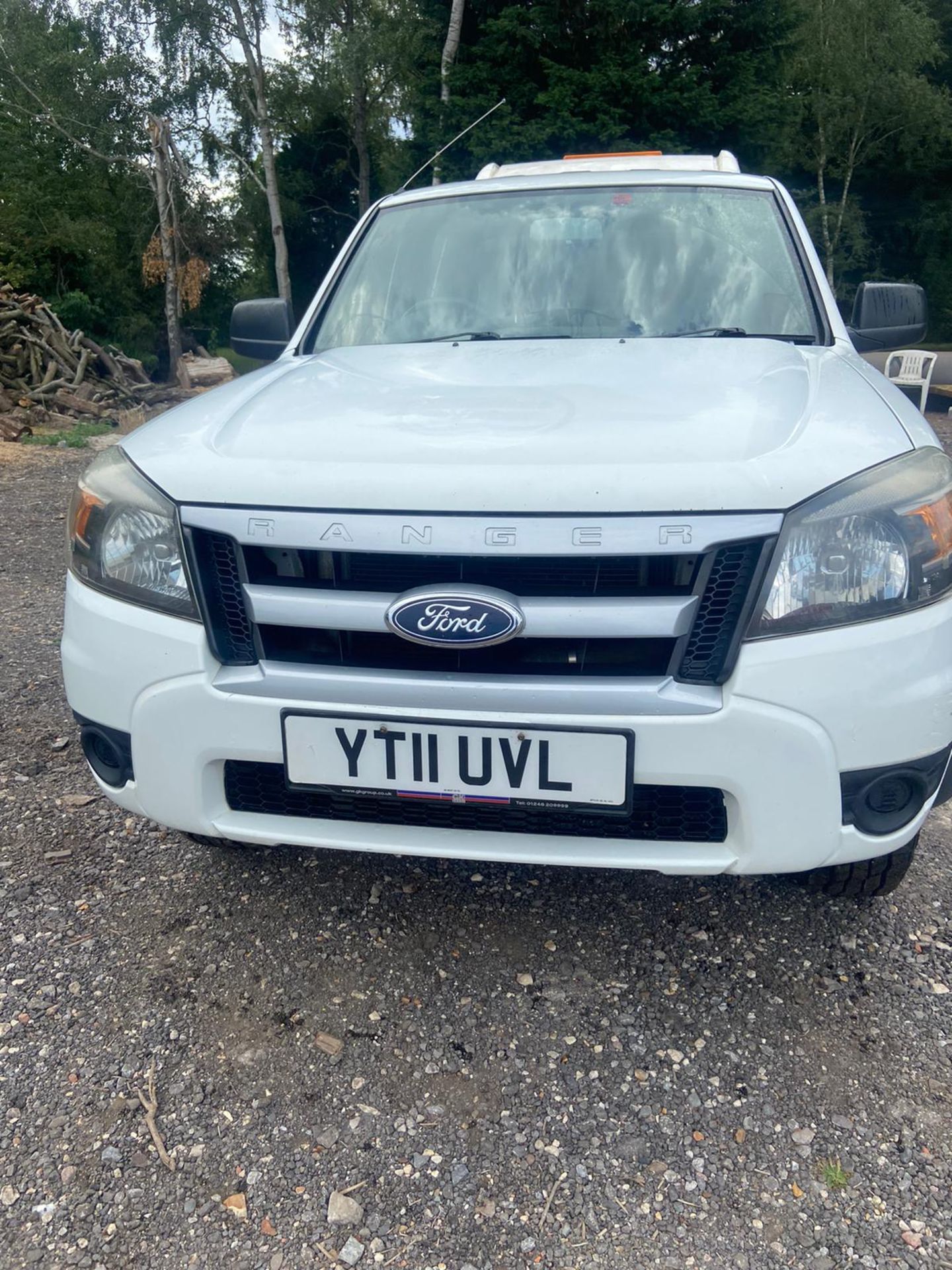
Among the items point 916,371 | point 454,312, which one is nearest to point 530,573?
point 454,312

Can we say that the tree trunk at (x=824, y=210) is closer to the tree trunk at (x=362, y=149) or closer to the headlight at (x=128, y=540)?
the tree trunk at (x=362, y=149)

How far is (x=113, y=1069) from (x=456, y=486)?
1247 mm

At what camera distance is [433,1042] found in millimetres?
1876

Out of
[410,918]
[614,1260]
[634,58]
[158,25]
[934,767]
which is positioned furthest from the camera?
[158,25]

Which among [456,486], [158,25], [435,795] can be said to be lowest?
[435,795]

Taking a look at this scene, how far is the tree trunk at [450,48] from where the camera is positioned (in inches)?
828

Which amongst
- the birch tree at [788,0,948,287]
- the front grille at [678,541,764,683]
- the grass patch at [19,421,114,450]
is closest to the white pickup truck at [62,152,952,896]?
the front grille at [678,541,764,683]

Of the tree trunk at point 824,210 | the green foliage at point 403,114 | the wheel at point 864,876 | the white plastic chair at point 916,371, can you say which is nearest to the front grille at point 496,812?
the wheel at point 864,876

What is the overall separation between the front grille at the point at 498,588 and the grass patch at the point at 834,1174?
0.81m

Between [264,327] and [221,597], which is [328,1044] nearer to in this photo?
[221,597]

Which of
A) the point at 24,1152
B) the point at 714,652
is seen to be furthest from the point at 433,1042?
the point at 714,652

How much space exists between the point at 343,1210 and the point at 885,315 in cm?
278

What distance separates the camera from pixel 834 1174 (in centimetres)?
158

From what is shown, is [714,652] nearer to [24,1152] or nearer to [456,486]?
[456,486]
